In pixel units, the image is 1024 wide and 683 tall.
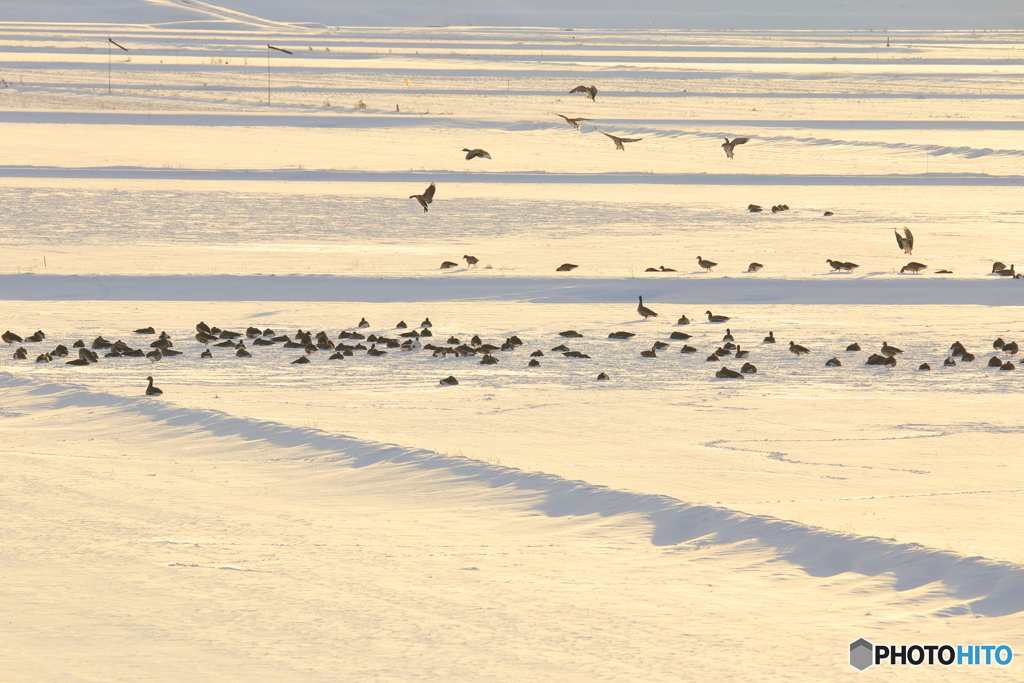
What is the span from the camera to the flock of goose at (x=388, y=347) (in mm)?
9000

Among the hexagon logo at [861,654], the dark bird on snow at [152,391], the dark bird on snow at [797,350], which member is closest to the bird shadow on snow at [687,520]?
the dark bird on snow at [152,391]

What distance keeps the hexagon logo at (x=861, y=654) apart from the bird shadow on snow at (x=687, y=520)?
46 centimetres

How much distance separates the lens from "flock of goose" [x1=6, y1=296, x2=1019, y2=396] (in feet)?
29.5

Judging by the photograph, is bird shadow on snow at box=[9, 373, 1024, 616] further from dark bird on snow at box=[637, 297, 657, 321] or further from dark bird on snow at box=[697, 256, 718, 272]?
dark bird on snow at box=[697, 256, 718, 272]

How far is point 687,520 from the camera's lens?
17.5ft

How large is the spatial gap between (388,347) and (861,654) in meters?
6.05

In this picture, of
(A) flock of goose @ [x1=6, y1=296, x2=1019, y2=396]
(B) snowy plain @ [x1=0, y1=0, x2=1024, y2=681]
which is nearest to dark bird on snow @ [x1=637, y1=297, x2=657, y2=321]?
(B) snowy plain @ [x1=0, y1=0, x2=1024, y2=681]

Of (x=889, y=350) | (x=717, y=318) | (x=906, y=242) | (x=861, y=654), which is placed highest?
(x=906, y=242)

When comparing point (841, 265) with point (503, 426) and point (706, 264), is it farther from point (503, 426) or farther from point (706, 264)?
point (503, 426)

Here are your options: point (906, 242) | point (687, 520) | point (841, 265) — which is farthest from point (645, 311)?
point (687, 520)

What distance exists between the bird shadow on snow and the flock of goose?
1917mm

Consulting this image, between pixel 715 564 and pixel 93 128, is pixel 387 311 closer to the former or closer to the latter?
pixel 715 564

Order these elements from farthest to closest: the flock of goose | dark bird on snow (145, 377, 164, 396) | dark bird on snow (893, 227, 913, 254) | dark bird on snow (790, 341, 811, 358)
→ 1. dark bird on snow (893, 227, 913, 254)
2. dark bird on snow (790, 341, 811, 358)
3. the flock of goose
4. dark bird on snow (145, 377, 164, 396)

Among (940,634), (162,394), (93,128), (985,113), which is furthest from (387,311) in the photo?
(985,113)
